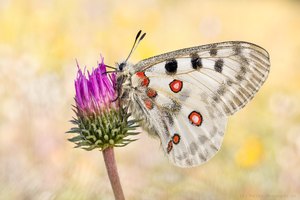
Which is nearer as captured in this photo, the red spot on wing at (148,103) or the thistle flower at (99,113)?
the thistle flower at (99,113)

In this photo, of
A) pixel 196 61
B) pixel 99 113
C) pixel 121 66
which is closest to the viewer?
pixel 99 113

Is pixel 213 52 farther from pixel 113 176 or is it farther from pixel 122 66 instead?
pixel 113 176

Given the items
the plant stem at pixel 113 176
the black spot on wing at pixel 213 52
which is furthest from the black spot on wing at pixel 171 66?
the plant stem at pixel 113 176

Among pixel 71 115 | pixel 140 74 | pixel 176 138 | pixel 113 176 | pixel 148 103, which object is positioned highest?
pixel 71 115

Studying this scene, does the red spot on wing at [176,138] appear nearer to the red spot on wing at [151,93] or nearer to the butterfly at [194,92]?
the butterfly at [194,92]

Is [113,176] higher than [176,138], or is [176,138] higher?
[176,138]

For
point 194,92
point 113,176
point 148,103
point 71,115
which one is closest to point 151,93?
point 148,103
